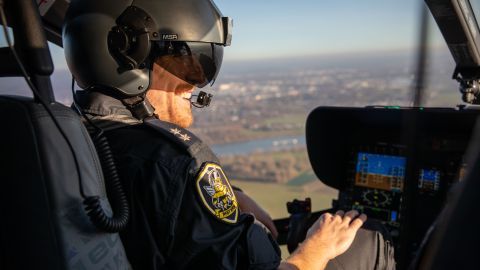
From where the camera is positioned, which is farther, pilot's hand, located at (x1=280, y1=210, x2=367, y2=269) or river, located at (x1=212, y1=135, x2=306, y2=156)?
river, located at (x1=212, y1=135, x2=306, y2=156)

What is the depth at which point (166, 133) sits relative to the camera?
→ 1145mm

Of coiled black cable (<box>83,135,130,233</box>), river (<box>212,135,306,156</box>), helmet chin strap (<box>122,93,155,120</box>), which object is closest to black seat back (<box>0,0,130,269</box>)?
coiled black cable (<box>83,135,130,233</box>)

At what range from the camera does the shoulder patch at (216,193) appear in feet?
3.57

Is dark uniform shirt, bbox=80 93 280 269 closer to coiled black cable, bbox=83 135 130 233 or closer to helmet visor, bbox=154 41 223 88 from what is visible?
coiled black cable, bbox=83 135 130 233

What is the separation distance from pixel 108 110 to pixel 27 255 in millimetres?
476

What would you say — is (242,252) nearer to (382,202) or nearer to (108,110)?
(108,110)

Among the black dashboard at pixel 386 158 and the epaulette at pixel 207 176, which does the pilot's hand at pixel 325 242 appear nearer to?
the epaulette at pixel 207 176

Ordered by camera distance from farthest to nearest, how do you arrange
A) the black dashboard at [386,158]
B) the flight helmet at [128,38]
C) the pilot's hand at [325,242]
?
the black dashboard at [386,158] < the pilot's hand at [325,242] < the flight helmet at [128,38]

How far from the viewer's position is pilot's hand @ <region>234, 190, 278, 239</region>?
176cm

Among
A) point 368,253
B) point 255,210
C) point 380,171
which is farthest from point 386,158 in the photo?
point 255,210

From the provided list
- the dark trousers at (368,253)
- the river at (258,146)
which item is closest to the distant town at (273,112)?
the river at (258,146)

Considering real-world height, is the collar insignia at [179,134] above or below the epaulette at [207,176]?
above

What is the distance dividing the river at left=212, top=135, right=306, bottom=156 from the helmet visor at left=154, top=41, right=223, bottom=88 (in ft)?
7.46

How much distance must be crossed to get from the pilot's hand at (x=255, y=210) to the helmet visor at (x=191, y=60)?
563 mm
